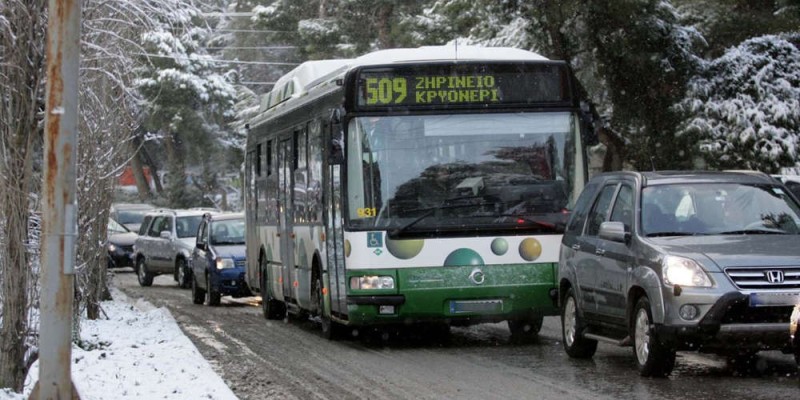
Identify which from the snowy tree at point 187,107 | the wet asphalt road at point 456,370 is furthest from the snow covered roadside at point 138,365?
the snowy tree at point 187,107

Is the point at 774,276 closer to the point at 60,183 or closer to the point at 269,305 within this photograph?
the point at 60,183

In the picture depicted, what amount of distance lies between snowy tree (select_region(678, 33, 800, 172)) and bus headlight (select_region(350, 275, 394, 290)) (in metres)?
15.2

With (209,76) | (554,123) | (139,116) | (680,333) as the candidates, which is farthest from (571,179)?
(209,76)

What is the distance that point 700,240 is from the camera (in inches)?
450

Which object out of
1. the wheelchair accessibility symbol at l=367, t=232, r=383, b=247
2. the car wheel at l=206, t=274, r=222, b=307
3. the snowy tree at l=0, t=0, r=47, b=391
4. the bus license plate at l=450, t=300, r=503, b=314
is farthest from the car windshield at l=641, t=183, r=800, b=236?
the car wheel at l=206, t=274, r=222, b=307

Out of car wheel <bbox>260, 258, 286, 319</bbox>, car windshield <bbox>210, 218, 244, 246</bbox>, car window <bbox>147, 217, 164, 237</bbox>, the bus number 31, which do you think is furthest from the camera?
car window <bbox>147, 217, 164, 237</bbox>

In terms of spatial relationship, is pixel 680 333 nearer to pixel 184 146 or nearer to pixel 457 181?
pixel 457 181

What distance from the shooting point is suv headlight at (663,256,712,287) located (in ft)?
35.4

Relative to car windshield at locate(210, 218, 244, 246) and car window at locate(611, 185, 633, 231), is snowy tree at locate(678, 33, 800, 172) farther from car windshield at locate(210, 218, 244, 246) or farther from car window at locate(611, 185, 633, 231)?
car window at locate(611, 185, 633, 231)

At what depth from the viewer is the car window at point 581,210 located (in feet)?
43.5

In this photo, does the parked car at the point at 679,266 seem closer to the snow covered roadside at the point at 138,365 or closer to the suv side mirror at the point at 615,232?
the suv side mirror at the point at 615,232

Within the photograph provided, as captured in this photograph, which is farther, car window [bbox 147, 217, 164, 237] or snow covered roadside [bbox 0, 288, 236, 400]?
car window [bbox 147, 217, 164, 237]

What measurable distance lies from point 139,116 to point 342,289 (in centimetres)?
507

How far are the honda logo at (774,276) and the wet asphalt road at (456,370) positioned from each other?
835 mm
